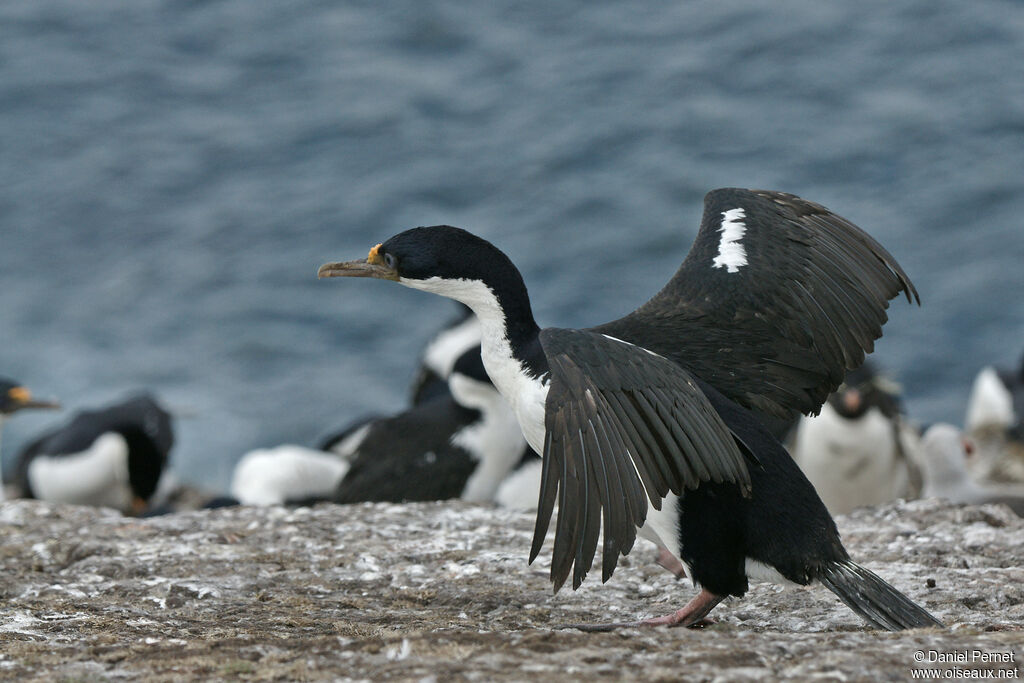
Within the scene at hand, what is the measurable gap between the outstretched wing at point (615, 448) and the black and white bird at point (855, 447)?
6.15m

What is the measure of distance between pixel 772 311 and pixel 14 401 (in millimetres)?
7717

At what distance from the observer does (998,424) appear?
1291cm

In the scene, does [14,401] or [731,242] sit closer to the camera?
[731,242]

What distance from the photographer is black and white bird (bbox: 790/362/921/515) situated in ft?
32.6

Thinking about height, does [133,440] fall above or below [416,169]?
below

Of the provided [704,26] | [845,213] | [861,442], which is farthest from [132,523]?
[704,26]

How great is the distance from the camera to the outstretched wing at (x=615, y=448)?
370cm

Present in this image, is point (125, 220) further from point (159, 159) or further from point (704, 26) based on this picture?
point (704, 26)

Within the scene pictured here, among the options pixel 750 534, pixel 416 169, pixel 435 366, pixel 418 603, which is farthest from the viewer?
pixel 416 169

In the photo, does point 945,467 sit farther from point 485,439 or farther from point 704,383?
point 704,383

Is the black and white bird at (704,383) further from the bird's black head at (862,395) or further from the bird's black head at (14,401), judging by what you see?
the bird's black head at (14,401)

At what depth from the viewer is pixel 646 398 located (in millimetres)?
3938

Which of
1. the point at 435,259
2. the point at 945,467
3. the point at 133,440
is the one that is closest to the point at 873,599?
the point at 435,259

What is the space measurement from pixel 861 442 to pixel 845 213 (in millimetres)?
5685
